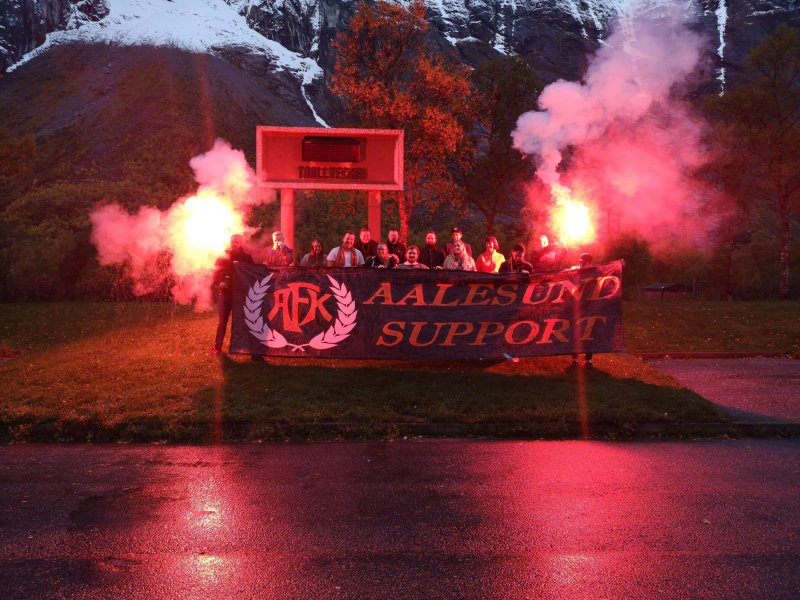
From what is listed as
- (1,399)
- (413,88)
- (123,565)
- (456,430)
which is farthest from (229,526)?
(413,88)

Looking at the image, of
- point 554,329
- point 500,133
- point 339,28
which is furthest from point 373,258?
point 339,28

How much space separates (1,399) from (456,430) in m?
5.43

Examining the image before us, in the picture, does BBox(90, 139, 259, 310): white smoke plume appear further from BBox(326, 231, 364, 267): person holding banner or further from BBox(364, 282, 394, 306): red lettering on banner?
BBox(364, 282, 394, 306): red lettering on banner

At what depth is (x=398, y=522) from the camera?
454 centimetres

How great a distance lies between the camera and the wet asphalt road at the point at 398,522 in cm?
368

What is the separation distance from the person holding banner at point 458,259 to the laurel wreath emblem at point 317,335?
2080 millimetres

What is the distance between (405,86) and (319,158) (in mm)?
11717

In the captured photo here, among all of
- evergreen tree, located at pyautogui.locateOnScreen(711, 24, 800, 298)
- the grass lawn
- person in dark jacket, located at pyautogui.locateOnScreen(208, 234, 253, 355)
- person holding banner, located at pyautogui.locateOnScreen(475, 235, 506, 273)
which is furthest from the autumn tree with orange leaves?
evergreen tree, located at pyautogui.locateOnScreen(711, 24, 800, 298)

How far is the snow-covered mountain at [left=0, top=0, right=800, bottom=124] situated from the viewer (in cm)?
16300

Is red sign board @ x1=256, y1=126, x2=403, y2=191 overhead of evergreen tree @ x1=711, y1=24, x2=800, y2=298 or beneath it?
beneath

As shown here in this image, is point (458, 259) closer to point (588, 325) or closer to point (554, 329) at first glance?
point (554, 329)

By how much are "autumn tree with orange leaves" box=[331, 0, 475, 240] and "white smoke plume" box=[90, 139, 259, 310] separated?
543cm

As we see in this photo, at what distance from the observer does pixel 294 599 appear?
3.50 m

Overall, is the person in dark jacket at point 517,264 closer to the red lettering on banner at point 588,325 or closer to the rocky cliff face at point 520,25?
the red lettering on banner at point 588,325
